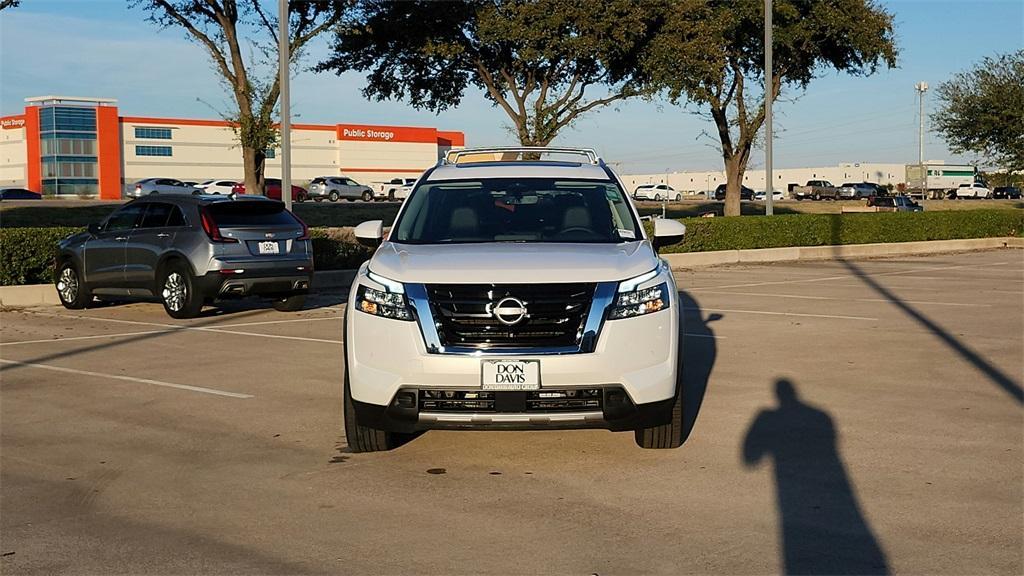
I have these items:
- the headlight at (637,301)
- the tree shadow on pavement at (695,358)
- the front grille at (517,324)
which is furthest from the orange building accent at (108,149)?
the headlight at (637,301)

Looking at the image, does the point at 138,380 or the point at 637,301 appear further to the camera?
the point at 138,380

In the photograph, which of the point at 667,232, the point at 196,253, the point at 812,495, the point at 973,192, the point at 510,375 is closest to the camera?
the point at 812,495

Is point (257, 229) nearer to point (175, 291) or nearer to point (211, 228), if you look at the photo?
point (211, 228)

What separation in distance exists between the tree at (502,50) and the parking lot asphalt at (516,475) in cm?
2052

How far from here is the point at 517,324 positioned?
631 cm

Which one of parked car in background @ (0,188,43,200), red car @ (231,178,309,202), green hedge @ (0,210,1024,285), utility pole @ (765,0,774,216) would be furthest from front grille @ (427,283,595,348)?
parked car in background @ (0,188,43,200)

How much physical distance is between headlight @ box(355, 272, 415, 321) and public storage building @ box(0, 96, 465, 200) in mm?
82347

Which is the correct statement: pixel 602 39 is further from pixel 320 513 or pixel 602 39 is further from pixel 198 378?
pixel 320 513

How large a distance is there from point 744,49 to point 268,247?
25392 millimetres

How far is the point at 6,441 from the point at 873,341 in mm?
8927

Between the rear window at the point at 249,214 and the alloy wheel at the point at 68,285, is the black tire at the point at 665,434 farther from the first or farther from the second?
the alloy wheel at the point at 68,285

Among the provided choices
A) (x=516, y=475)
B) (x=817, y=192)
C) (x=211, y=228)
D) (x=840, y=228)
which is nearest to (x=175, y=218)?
(x=211, y=228)

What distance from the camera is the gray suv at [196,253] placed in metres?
14.9

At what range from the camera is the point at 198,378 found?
10.2m
